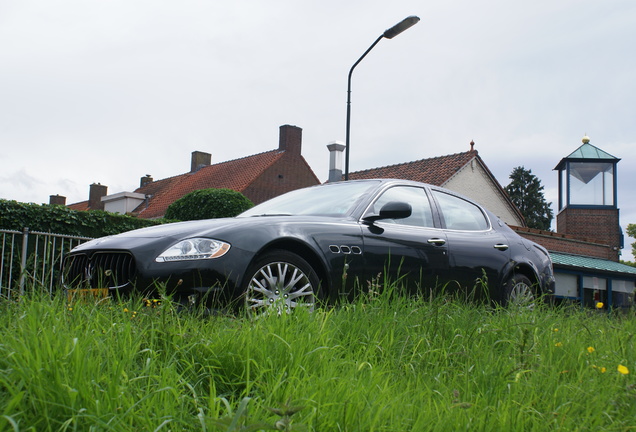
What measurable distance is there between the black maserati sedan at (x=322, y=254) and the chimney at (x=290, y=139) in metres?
34.6

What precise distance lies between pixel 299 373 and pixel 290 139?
39110mm

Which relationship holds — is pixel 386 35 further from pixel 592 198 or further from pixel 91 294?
pixel 592 198

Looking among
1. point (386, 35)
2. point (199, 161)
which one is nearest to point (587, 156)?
point (386, 35)

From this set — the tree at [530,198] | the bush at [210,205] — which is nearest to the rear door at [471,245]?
the bush at [210,205]

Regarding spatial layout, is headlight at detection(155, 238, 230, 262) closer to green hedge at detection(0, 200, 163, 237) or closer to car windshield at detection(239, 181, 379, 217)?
car windshield at detection(239, 181, 379, 217)

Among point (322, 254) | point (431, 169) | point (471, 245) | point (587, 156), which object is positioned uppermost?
point (587, 156)

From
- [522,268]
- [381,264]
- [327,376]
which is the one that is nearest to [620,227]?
[522,268]

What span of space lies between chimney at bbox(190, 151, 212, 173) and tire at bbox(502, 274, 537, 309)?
42252 mm

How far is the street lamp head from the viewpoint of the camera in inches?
644

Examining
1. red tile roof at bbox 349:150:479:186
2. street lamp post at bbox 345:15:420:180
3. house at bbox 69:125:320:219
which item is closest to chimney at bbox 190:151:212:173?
house at bbox 69:125:320:219

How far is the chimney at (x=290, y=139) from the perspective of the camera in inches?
1636

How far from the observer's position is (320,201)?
249 inches

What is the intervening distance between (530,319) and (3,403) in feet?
12.4

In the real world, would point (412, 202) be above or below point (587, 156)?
below
